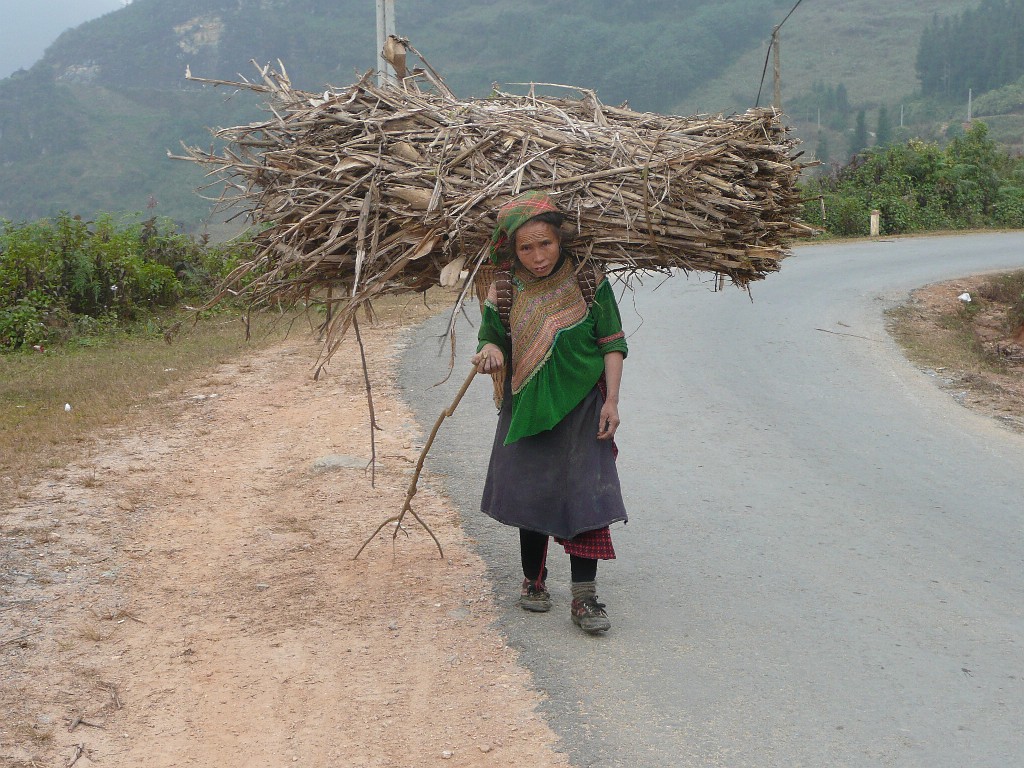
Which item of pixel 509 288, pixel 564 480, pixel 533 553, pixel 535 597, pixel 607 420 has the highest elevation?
pixel 509 288

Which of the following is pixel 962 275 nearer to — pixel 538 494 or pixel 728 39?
pixel 538 494

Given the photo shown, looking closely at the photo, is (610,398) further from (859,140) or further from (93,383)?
(859,140)

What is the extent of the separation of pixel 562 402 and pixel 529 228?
0.63 m

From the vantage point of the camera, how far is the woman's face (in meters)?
3.46

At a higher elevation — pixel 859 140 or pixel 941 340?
pixel 859 140

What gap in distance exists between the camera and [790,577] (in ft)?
13.8

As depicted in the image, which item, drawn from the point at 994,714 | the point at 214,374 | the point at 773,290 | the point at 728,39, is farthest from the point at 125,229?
the point at 728,39

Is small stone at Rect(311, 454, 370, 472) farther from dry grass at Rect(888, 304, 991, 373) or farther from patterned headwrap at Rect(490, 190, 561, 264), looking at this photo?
dry grass at Rect(888, 304, 991, 373)

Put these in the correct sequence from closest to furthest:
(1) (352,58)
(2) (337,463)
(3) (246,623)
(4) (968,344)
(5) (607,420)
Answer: (5) (607,420), (3) (246,623), (2) (337,463), (4) (968,344), (1) (352,58)

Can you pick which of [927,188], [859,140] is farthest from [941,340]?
[859,140]

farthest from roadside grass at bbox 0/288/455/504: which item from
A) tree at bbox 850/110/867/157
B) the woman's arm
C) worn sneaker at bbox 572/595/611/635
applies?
tree at bbox 850/110/867/157

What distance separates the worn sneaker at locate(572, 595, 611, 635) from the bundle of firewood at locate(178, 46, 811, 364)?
3.97 feet

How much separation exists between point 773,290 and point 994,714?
10442 millimetres

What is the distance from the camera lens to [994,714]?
3.08m
